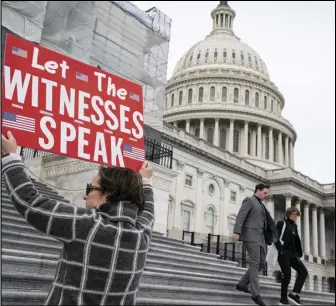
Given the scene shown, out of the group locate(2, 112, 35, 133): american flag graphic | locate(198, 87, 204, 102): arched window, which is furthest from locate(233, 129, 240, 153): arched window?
locate(2, 112, 35, 133): american flag graphic

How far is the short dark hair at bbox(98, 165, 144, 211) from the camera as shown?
8.32ft

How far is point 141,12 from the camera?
72.4 feet

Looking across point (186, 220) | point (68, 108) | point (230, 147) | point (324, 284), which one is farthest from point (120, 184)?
point (230, 147)

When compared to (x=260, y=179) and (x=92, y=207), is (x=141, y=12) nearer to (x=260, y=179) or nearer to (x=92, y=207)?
(x=92, y=207)

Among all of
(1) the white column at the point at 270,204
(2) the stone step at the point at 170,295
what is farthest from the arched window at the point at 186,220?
(2) the stone step at the point at 170,295

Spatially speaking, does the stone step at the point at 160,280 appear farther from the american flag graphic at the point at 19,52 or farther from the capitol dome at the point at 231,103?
the capitol dome at the point at 231,103

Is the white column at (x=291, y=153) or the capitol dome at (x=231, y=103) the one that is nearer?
the capitol dome at (x=231, y=103)

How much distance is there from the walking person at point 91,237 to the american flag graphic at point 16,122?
1497 mm

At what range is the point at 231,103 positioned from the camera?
67000 mm

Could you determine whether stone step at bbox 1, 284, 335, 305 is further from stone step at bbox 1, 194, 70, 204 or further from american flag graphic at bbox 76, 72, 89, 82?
stone step at bbox 1, 194, 70, 204

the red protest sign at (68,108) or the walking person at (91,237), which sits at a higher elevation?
the red protest sign at (68,108)

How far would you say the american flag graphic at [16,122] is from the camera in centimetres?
395

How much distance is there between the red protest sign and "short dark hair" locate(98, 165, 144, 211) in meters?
1.69

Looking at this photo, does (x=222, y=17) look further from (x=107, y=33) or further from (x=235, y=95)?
(x=107, y=33)
